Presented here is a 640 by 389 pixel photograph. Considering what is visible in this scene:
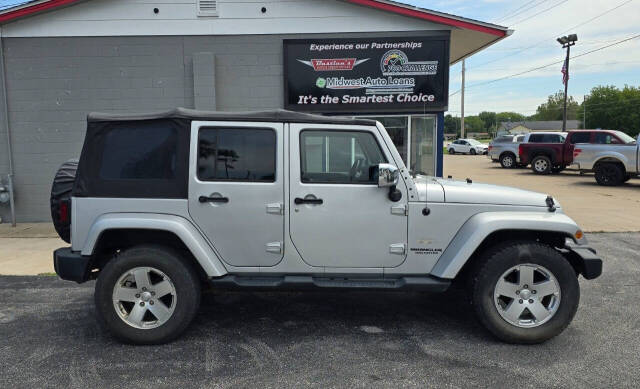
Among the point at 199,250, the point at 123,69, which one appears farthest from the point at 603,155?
the point at 199,250

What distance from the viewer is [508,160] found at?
81.4 ft

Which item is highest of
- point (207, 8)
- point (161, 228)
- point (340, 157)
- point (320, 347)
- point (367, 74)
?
point (207, 8)

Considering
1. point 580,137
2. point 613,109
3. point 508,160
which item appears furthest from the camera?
point 613,109

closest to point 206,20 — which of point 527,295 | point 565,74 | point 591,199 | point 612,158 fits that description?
point 527,295

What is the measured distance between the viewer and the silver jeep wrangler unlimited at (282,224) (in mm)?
3885

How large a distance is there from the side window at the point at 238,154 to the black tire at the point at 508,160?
2321 cm

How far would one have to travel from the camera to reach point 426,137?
1000cm

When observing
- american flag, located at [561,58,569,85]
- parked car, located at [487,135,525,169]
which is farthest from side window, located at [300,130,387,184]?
american flag, located at [561,58,569,85]

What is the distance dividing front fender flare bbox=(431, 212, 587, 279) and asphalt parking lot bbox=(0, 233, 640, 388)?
0.67 m

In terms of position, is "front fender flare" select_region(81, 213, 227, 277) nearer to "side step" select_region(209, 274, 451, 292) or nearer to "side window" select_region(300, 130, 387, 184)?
"side step" select_region(209, 274, 451, 292)

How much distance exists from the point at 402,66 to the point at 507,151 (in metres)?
17.2

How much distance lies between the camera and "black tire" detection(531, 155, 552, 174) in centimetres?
2034

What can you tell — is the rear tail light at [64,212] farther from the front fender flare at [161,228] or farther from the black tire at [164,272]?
the black tire at [164,272]

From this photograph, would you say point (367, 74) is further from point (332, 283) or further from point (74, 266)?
point (74, 266)
